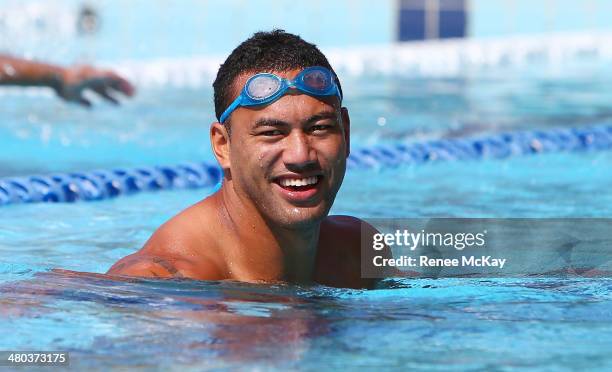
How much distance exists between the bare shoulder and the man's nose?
1.31ft

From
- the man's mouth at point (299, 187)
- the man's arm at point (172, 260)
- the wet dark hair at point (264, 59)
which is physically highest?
the wet dark hair at point (264, 59)

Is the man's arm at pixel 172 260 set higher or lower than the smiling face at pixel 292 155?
lower

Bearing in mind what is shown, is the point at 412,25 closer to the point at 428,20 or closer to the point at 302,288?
the point at 428,20

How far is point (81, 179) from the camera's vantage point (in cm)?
590

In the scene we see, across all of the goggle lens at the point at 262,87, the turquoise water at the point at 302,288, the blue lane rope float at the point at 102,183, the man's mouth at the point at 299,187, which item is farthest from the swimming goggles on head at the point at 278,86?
the blue lane rope float at the point at 102,183

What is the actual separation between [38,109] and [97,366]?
7.36m

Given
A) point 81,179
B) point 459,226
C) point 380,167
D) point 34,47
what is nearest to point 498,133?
point 380,167

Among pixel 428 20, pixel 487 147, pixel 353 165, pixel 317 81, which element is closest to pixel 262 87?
Answer: pixel 317 81

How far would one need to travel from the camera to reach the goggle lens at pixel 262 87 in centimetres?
290

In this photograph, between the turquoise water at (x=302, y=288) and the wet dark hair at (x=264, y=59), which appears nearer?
the turquoise water at (x=302, y=288)

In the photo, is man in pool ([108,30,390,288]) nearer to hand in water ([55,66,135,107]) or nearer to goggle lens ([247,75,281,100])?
goggle lens ([247,75,281,100])

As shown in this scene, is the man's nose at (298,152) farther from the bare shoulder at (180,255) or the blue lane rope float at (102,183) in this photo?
the blue lane rope float at (102,183)

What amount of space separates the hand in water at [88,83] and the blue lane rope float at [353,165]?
0.47 m

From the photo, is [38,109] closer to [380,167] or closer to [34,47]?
[34,47]
